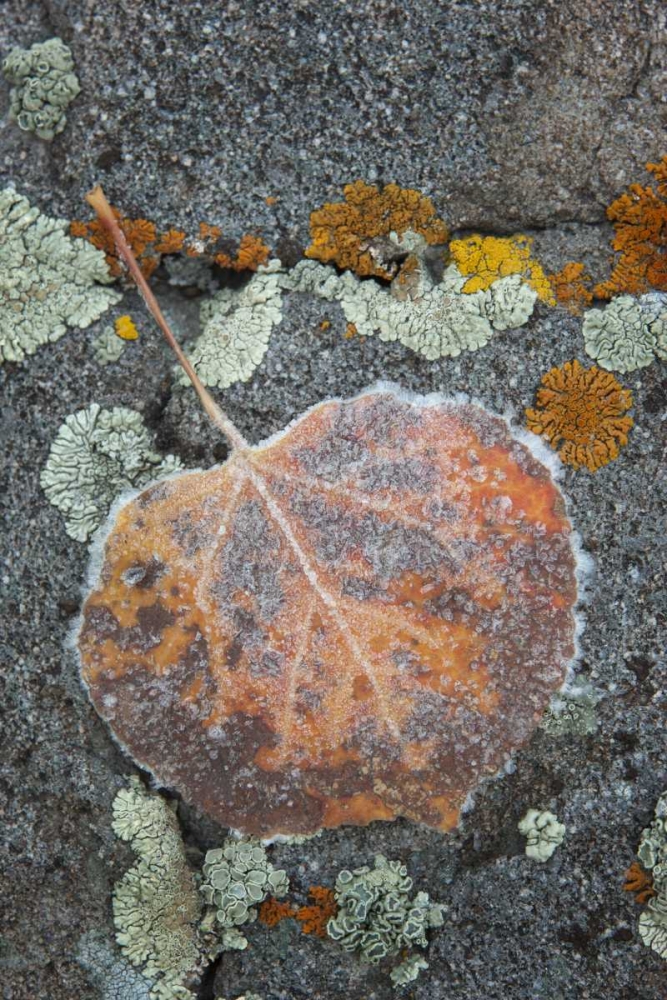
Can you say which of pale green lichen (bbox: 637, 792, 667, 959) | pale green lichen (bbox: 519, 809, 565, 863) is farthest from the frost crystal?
pale green lichen (bbox: 637, 792, 667, 959)

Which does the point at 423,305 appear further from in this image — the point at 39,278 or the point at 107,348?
the point at 39,278

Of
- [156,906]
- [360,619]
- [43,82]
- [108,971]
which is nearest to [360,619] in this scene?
[360,619]

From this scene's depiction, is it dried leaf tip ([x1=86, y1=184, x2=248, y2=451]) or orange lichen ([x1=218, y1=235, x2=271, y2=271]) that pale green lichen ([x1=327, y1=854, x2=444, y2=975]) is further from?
orange lichen ([x1=218, y1=235, x2=271, y2=271])

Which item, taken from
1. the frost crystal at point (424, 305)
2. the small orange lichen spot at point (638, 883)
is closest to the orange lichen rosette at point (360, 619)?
the frost crystal at point (424, 305)

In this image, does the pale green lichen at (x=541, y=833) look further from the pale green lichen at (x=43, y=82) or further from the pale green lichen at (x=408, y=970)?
the pale green lichen at (x=43, y=82)

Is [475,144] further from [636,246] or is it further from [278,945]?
[278,945]

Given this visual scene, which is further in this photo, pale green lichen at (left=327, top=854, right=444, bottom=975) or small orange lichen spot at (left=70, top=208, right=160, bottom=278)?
small orange lichen spot at (left=70, top=208, right=160, bottom=278)

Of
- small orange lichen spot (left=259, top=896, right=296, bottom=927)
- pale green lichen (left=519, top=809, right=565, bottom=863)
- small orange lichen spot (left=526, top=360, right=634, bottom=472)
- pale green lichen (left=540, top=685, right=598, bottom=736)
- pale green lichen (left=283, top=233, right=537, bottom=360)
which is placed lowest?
small orange lichen spot (left=259, top=896, right=296, bottom=927)
